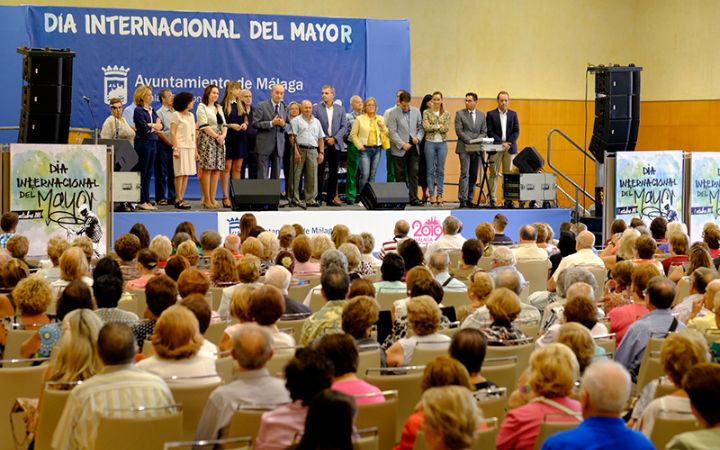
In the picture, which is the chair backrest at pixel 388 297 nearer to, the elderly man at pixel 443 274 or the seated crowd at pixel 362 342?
the seated crowd at pixel 362 342

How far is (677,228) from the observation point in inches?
388

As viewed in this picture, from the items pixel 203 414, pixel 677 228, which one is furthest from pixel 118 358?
pixel 677 228

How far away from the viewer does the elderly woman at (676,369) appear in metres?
4.38

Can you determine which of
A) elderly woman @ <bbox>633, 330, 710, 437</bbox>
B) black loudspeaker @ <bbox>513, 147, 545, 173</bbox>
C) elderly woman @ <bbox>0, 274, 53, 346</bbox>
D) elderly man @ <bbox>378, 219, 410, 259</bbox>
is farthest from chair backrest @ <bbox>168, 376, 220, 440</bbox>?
black loudspeaker @ <bbox>513, 147, 545, 173</bbox>

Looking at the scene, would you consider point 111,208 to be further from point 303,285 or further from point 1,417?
point 1,417

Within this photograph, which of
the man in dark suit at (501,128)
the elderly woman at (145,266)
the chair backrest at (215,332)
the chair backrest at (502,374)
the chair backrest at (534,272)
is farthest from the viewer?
the man in dark suit at (501,128)

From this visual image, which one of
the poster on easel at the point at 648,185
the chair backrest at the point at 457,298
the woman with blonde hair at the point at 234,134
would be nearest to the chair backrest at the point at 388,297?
the chair backrest at the point at 457,298

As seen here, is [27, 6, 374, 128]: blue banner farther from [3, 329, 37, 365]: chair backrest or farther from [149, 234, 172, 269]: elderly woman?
[3, 329, 37, 365]: chair backrest

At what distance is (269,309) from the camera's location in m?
5.66

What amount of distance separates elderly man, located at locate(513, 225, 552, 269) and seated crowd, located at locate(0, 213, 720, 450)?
64cm

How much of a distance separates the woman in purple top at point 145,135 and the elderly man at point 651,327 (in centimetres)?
837

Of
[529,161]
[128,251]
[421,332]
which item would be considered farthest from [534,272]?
[529,161]

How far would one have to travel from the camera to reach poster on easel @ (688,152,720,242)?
1427 cm

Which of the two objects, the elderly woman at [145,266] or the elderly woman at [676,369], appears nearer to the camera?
the elderly woman at [676,369]
